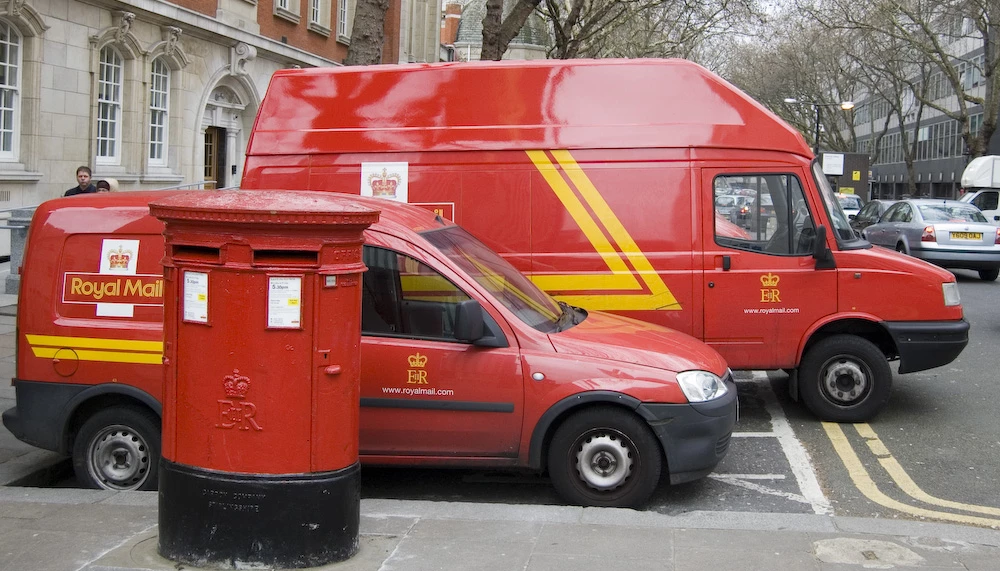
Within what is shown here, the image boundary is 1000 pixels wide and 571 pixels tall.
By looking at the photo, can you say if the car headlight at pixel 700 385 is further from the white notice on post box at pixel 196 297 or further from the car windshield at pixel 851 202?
the car windshield at pixel 851 202

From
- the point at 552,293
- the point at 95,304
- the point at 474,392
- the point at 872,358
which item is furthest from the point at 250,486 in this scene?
the point at 872,358

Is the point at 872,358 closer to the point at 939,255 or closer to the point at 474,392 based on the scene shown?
the point at 474,392

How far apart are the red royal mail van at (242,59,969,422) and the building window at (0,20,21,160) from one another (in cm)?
1065

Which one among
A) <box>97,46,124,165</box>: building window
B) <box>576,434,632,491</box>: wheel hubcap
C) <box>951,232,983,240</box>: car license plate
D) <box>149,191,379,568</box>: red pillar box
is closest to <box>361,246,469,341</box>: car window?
<box>576,434,632,491</box>: wheel hubcap

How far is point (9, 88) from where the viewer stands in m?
Answer: 16.6

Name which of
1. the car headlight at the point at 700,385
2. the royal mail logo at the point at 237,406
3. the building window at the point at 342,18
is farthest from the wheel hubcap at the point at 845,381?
the building window at the point at 342,18

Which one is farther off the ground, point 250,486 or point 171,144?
point 171,144

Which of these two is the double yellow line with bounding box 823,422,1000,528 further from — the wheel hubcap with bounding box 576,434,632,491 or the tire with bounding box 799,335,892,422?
the wheel hubcap with bounding box 576,434,632,491

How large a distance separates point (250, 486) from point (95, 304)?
7.81ft

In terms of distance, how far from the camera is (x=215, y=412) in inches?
188

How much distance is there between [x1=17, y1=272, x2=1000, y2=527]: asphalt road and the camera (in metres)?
6.52

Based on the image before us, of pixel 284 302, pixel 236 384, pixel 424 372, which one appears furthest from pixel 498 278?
pixel 236 384

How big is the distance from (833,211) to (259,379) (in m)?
5.52

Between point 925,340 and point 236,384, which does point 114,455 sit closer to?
point 236,384
